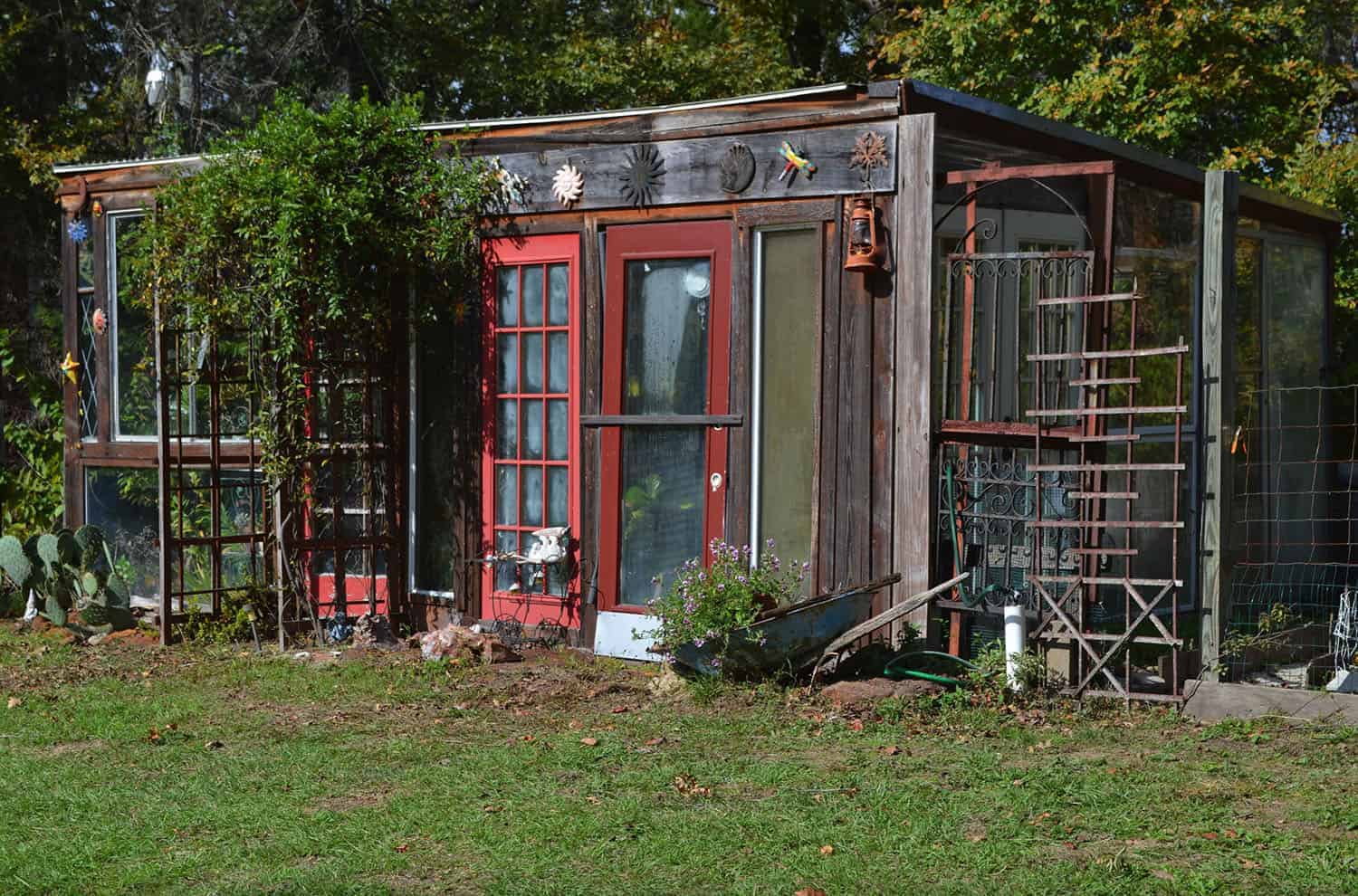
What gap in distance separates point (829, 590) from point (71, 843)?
4.31 meters

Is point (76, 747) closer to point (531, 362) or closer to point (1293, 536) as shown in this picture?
point (531, 362)

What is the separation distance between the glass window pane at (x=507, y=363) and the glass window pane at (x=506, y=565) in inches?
36.7

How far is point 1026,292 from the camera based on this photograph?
32.6 ft

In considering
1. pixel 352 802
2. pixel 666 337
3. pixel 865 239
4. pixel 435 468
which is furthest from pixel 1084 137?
pixel 352 802

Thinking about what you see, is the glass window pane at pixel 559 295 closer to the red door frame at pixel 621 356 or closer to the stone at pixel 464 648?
the red door frame at pixel 621 356

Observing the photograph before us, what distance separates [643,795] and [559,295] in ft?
14.5

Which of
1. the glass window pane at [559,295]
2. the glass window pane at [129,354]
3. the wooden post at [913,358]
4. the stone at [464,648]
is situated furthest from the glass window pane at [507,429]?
the glass window pane at [129,354]

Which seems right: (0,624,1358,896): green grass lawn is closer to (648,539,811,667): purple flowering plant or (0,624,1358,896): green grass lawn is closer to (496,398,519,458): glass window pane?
(648,539,811,667): purple flowering plant

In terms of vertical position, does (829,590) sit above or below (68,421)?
below

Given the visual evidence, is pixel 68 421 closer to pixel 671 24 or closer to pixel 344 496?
pixel 344 496

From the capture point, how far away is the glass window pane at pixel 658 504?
352 inches

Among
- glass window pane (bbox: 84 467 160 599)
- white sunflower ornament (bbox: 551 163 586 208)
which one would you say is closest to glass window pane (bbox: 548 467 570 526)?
white sunflower ornament (bbox: 551 163 586 208)

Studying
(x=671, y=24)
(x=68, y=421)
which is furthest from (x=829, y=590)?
(x=671, y=24)

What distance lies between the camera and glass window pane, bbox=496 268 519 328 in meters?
9.66
